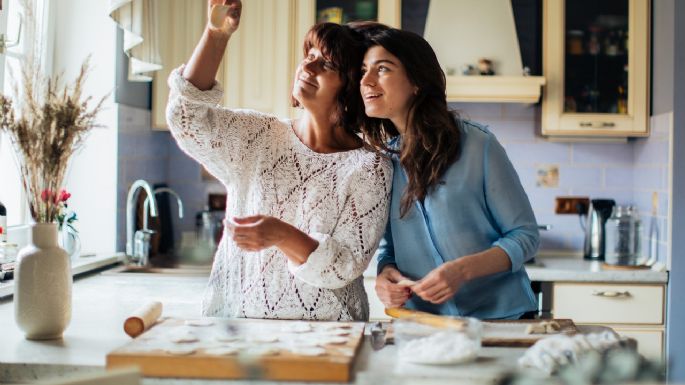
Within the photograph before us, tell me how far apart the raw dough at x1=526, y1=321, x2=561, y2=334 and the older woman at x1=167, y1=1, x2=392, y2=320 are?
0.38 meters

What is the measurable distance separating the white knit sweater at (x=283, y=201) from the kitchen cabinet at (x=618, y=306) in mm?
1531

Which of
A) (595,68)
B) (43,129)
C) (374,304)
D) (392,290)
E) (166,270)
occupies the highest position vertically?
(595,68)

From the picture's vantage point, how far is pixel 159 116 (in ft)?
11.6

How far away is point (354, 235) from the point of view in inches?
69.5

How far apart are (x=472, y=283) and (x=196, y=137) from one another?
747 millimetres

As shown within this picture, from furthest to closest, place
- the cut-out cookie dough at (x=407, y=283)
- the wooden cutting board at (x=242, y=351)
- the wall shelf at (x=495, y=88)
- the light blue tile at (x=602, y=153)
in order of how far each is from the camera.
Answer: the light blue tile at (x=602, y=153)
the wall shelf at (x=495, y=88)
the cut-out cookie dough at (x=407, y=283)
the wooden cutting board at (x=242, y=351)

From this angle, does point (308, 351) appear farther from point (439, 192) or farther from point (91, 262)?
point (91, 262)

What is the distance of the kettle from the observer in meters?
3.57

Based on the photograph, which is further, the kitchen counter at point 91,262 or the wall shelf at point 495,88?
the wall shelf at point 495,88

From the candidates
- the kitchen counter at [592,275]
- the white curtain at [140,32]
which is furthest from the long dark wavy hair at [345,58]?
the kitchen counter at [592,275]

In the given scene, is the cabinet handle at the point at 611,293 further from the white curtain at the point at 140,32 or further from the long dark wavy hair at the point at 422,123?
the white curtain at the point at 140,32

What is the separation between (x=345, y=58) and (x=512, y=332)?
0.77m

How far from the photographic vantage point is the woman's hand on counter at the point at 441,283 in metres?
1.75

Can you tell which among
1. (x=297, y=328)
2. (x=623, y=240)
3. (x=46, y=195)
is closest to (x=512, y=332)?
(x=297, y=328)
